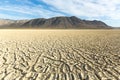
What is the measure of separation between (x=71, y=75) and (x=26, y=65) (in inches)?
92.8

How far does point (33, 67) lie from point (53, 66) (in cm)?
90

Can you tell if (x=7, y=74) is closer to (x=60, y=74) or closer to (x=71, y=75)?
(x=60, y=74)

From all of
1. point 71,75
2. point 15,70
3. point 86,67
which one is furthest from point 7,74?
point 86,67

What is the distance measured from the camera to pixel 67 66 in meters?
6.35

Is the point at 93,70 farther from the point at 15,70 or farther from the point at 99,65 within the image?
the point at 15,70

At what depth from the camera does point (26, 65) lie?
21.3 feet

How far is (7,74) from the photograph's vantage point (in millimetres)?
5320

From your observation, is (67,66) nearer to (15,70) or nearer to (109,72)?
(109,72)

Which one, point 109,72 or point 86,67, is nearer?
point 109,72

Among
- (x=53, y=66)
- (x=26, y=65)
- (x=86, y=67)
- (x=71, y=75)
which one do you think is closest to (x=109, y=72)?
(x=86, y=67)

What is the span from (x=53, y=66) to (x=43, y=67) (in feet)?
1.51

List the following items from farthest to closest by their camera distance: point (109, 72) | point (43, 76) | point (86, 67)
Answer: point (86, 67)
point (109, 72)
point (43, 76)

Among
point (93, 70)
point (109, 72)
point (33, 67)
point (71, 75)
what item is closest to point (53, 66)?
point (33, 67)

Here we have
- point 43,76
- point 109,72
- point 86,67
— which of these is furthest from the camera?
point 86,67
